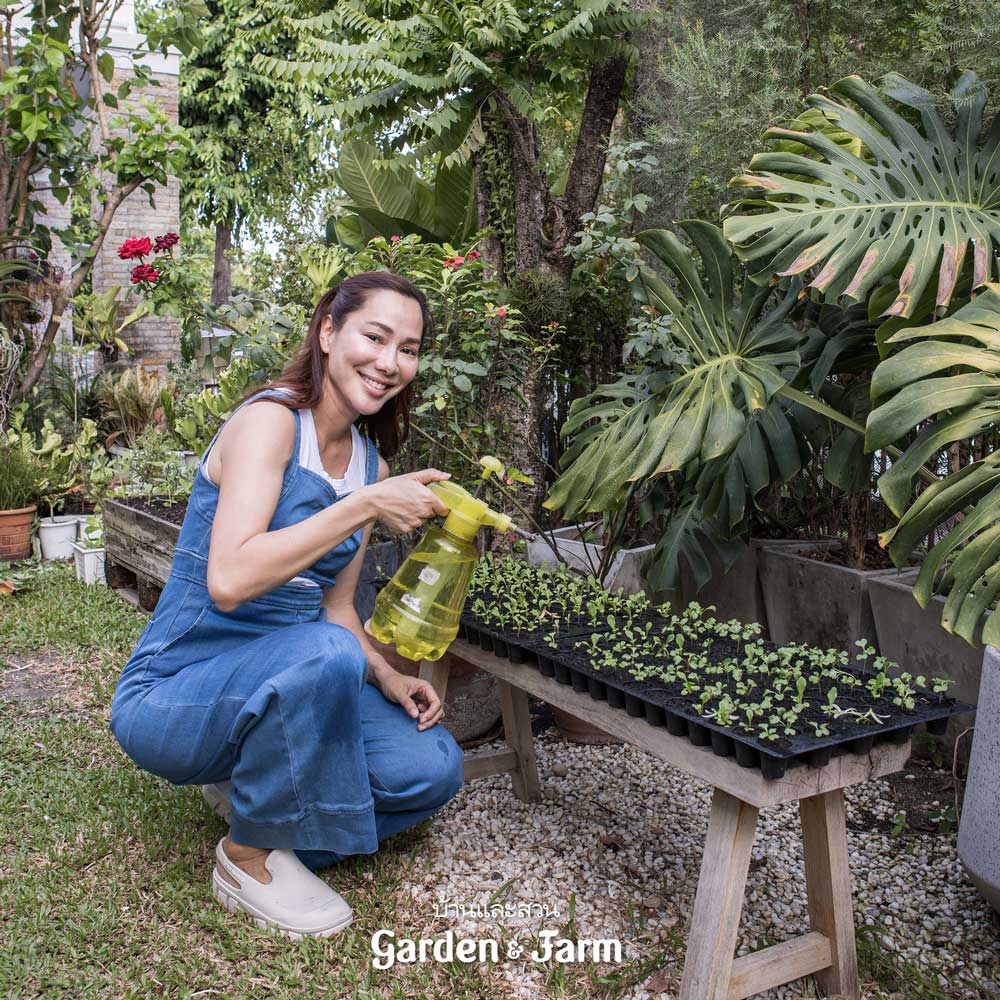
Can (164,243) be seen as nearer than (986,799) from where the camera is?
No

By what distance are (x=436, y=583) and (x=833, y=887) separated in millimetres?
984

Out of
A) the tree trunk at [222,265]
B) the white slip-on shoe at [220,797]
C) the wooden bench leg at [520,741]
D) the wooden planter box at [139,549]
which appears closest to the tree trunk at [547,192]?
the wooden bench leg at [520,741]

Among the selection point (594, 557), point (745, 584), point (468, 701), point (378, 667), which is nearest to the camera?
point (378, 667)

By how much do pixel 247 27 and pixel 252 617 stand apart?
13.9 meters

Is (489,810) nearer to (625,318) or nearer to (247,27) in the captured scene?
(625,318)

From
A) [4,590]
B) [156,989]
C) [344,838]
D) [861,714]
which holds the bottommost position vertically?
[4,590]

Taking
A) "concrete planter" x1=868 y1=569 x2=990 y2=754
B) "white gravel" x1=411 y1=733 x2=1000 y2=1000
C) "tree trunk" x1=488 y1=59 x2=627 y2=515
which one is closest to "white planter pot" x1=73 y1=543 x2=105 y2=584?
"tree trunk" x1=488 y1=59 x2=627 y2=515

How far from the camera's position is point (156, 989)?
1.85 meters

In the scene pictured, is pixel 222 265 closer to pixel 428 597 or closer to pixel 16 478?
pixel 16 478

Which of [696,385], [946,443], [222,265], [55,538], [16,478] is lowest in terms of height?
[222,265]

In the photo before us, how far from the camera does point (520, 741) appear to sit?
8.67 feet

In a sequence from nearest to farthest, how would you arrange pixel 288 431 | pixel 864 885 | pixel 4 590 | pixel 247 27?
pixel 288 431 → pixel 864 885 → pixel 4 590 → pixel 247 27

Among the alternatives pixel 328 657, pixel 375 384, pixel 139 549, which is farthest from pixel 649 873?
pixel 139 549

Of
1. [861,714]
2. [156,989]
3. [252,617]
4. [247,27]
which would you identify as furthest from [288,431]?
[247,27]
